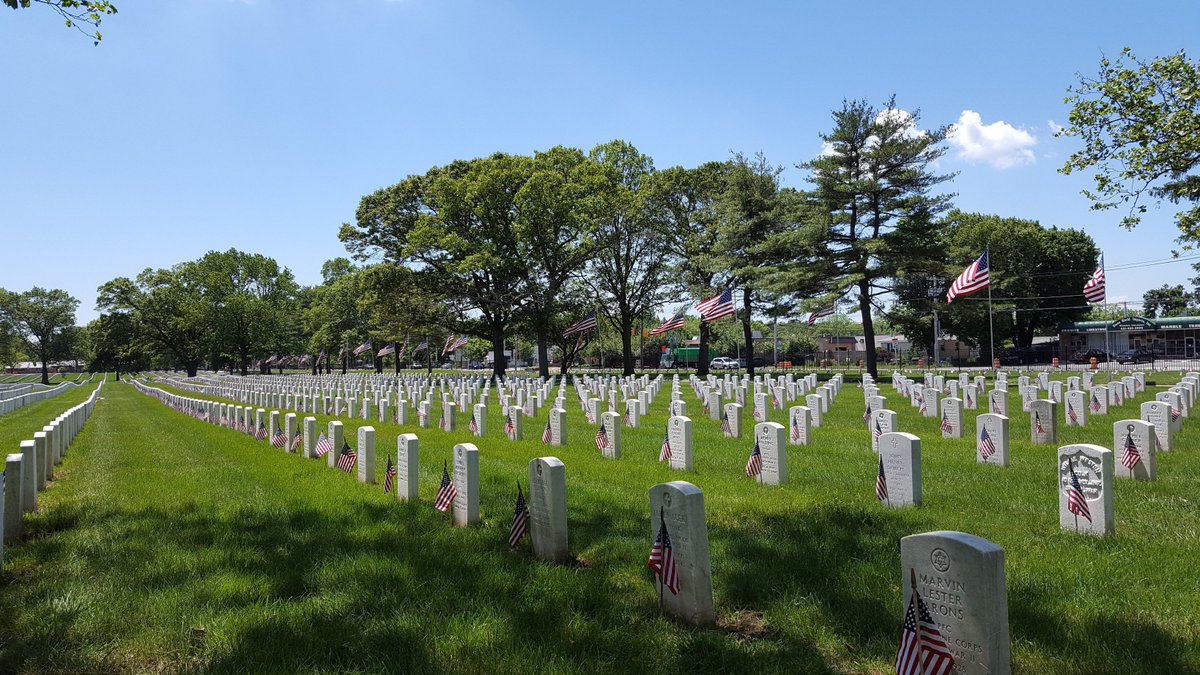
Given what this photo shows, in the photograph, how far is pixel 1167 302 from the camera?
84562mm

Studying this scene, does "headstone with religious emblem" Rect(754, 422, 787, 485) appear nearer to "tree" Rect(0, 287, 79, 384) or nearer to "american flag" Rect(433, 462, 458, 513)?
"american flag" Rect(433, 462, 458, 513)

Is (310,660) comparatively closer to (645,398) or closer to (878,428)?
(878,428)

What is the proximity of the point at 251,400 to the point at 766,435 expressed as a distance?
2324 centimetres

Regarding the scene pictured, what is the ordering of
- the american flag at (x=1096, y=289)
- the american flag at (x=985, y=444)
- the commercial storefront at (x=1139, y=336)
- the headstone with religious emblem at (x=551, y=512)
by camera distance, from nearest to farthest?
the headstone with religious emblem at (x=551, y=512) < the american flag at (x=985, y=444) < the american flag at (x=1096, y=289) < the commercial storefront at (x=1139, y=336)

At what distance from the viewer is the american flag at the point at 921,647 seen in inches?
124

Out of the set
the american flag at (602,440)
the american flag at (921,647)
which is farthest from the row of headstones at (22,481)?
the american flag at (602,440)

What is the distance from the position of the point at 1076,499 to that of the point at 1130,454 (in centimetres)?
291

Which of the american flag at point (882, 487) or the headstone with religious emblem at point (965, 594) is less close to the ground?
the headstone with religious emblem at point (965, 594)

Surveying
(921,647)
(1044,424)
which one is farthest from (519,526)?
(1044,424)

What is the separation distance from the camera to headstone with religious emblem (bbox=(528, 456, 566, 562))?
5602 millimetres

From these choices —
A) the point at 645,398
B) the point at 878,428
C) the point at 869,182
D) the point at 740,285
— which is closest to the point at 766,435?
the point at 878,428

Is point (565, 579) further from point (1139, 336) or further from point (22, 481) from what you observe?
point (1139, 336)

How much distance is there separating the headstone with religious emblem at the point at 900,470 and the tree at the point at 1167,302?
328ft

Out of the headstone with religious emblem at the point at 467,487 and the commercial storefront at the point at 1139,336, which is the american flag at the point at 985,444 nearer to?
the headstone with religious emblem at the point at 467,487
